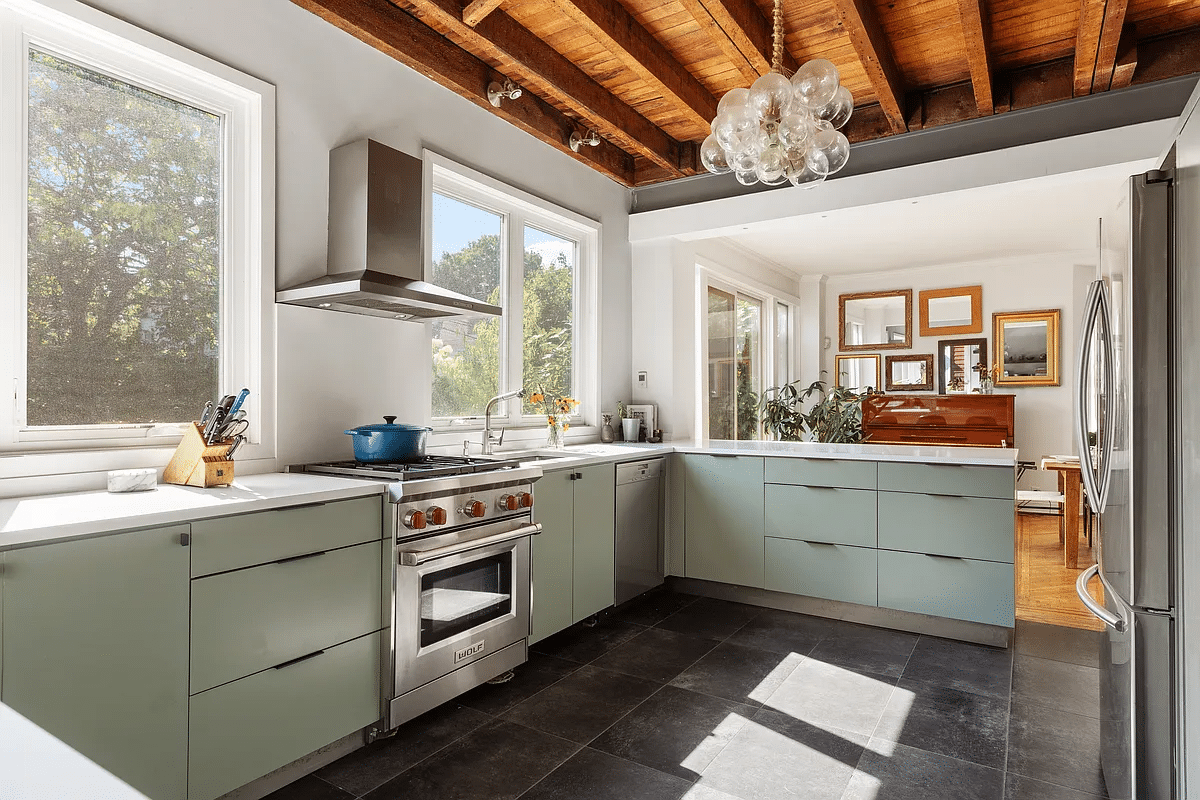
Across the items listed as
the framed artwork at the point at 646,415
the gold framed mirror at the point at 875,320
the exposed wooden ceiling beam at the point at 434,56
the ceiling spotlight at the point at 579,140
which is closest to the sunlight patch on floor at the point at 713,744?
the framed artwork at the point at 646,415

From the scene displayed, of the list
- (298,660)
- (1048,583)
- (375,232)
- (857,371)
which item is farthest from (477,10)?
(857,371)

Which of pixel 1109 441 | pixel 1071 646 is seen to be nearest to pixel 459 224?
pixel 1109 441

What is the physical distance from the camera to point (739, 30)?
2916 mm

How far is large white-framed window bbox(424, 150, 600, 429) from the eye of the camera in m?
3.46

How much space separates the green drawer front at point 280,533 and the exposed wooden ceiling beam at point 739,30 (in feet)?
7.52

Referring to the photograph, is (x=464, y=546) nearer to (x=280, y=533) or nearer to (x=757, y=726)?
(x=280, y=533)

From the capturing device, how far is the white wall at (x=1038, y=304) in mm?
6727

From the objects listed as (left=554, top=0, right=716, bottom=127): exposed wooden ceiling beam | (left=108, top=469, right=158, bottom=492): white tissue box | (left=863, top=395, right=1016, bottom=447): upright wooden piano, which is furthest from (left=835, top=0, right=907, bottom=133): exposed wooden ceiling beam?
(left=863, top=395, right=1016, bottom=447): upright wooden piano

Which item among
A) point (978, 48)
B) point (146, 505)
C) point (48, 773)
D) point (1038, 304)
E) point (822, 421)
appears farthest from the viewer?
point (1038, 304)

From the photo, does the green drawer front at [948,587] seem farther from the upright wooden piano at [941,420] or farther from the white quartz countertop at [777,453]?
the upright wooden piano at [941,420]

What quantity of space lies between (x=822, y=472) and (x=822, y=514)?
220mm

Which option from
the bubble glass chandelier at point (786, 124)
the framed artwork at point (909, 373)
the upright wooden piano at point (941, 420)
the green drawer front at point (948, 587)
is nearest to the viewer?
the bubble glass chandelier at point (786, 124)

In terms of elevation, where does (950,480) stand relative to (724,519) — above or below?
above

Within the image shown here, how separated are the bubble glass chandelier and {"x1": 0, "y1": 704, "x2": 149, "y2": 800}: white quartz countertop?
2.26 metres
